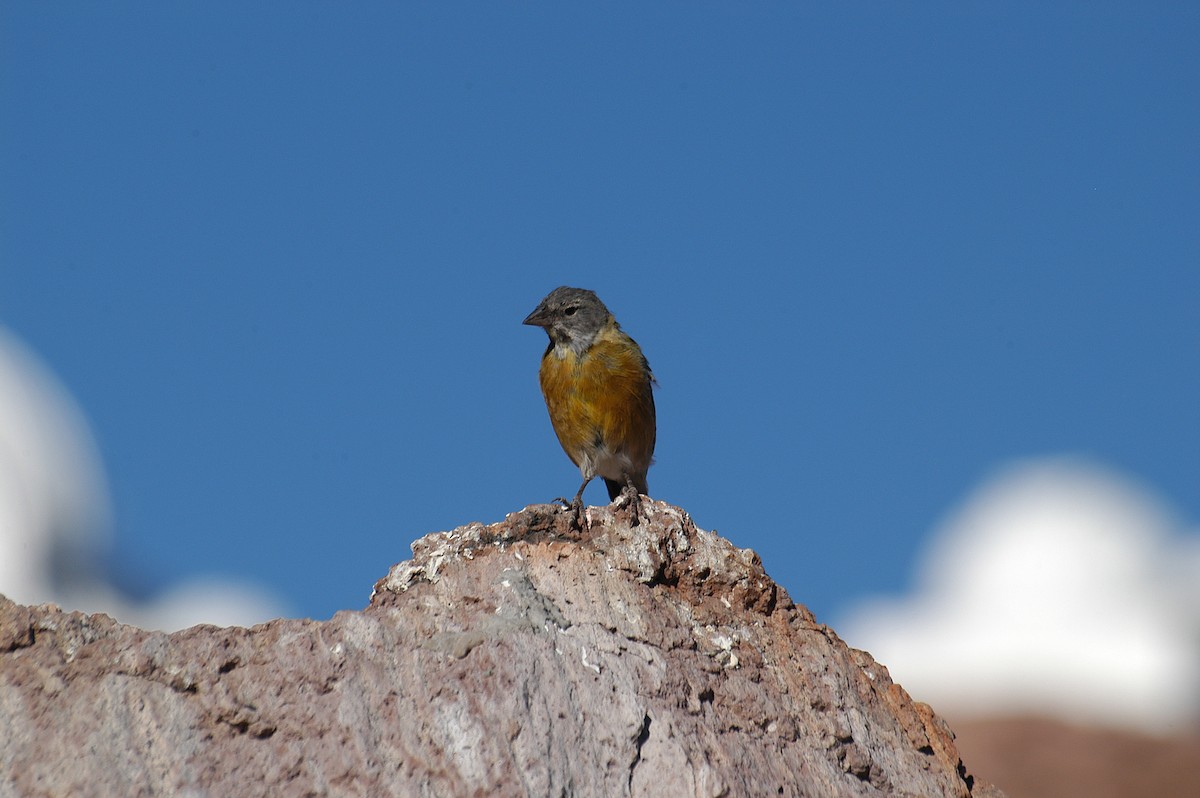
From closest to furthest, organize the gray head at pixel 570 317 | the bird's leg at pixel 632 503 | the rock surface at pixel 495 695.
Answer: the rock surface at pixel 495 695 < the bird's leg at pixel 632 503 < the gray head at pixel 570 317

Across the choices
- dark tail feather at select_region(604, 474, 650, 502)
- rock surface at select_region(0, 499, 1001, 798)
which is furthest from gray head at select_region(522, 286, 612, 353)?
rock surface at select_region(0, 499, 1001, 798)

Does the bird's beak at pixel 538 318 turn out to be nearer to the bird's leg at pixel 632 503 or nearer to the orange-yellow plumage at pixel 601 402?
the orange-yellow plumage at pixel 601 402

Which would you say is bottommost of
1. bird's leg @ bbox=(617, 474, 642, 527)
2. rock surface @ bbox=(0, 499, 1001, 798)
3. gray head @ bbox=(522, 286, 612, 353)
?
rock surface @ bbox=(0, 499, 1001, 798)

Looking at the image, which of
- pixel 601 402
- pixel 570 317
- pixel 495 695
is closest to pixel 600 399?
pixel 601 402

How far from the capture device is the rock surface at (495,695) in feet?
14.6

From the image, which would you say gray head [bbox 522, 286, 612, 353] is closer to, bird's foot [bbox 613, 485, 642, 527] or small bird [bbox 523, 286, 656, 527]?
small bird [bbox 523, 286, 656, 527]

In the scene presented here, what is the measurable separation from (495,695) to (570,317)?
202 inches

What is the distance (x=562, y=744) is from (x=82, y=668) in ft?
5.04

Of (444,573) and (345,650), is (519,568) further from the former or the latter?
(345,650)

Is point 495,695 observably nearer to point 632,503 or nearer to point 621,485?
point 632,503

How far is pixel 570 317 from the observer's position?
966cm

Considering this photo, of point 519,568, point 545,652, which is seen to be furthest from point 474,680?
point 519,568

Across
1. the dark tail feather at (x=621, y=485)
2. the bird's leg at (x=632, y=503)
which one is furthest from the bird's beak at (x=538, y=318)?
the bird's leg at (x=632, y=503)

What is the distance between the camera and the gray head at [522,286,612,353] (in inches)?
377
